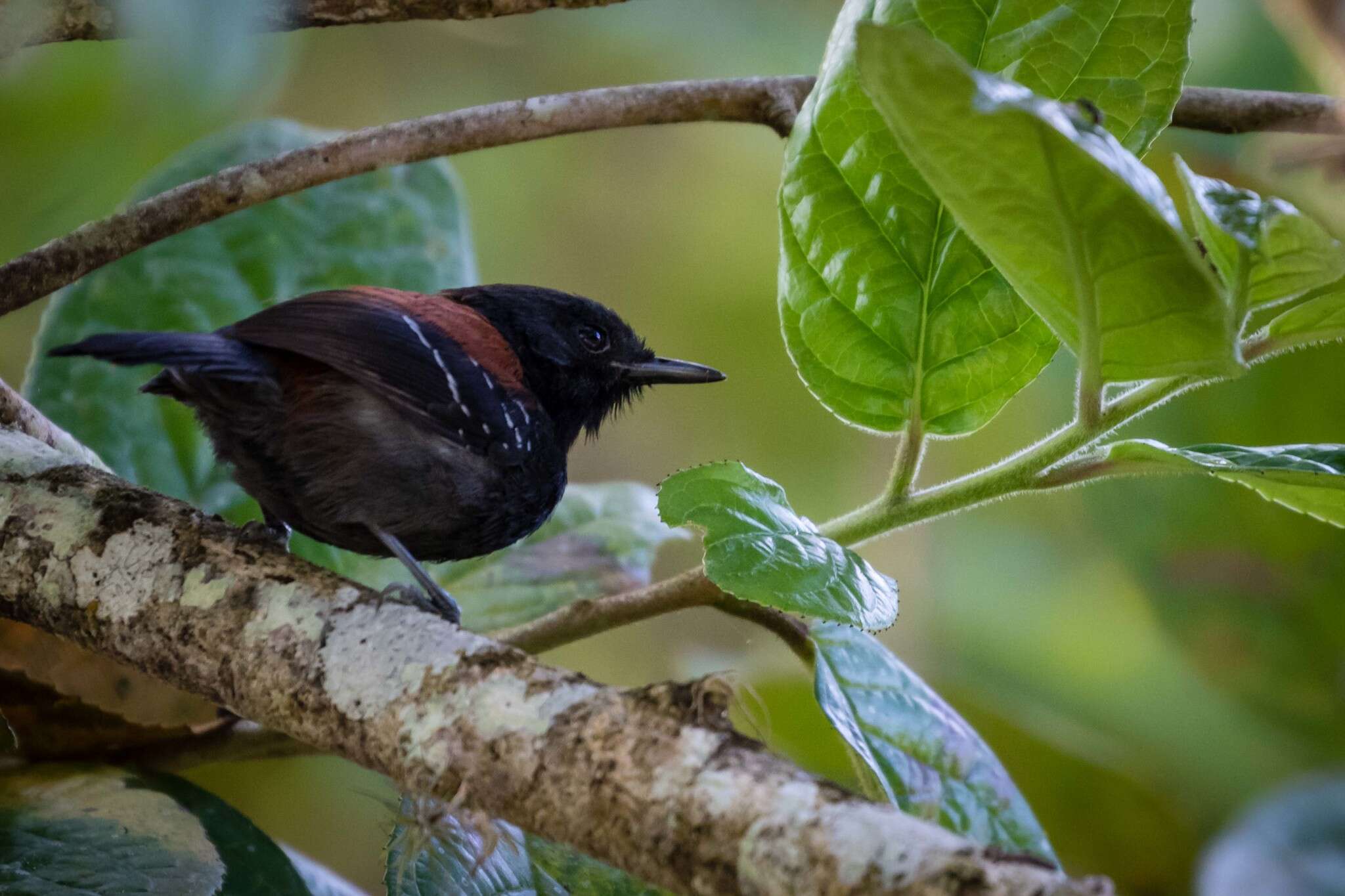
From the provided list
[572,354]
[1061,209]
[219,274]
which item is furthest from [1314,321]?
[219,274]

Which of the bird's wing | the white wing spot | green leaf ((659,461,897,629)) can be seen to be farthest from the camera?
the white wing spot

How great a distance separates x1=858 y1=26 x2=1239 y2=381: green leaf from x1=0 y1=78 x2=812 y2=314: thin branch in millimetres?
810

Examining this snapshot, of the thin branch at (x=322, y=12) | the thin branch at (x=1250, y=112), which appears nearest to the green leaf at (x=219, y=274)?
the thin branch at (x=322, y=12)

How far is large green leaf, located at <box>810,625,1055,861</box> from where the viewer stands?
1.68 meters

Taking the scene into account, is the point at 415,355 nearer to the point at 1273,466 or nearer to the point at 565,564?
the point at 565,564

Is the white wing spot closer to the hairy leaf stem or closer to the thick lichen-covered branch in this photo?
the thick lichen-covered branch

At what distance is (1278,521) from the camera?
9.80ft

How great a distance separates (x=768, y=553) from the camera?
4.67 feet

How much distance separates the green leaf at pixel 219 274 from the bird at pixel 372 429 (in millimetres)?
220

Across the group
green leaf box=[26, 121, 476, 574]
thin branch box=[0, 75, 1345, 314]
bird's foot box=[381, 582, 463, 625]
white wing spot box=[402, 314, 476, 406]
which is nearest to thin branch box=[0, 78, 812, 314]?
thin branch box=[0, 75, 1345, 314]

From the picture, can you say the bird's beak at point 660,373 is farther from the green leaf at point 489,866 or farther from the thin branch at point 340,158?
the green leaf at point 489,866

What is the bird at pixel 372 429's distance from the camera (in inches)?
81.6

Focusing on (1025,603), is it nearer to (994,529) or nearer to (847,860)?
(994,529)

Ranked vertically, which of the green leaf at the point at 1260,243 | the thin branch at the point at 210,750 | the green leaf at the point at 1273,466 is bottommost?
the thin branch at the point at 210,750
